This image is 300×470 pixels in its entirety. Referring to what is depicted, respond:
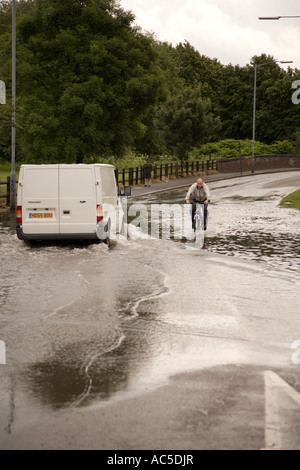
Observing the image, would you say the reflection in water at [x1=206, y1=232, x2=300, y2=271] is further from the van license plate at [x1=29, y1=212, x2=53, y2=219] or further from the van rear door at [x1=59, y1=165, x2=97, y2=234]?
the van license plate at [x1=29, y1=212, x2=53, y2=219]

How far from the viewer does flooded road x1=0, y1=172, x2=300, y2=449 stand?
579cm

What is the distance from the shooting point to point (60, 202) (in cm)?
1510

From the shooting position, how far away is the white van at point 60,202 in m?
15.0

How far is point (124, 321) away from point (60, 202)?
6.99 metres

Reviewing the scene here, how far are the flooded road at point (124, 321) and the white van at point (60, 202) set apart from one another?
0.42 m

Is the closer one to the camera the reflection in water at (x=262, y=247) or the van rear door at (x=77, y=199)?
the reflection in water at (x=262, y=247)

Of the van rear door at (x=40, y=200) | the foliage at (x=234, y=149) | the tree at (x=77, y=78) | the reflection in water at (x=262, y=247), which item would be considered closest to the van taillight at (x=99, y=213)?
the van rear door at (x=40, y=200)

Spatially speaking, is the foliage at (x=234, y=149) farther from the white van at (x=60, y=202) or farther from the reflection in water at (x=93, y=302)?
the white van at (x=60, y=202)

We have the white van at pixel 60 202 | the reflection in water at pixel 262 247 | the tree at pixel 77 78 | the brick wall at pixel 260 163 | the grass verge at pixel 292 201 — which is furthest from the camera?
the brick wall at pixel 260 163

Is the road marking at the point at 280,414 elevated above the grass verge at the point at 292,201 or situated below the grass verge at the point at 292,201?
below

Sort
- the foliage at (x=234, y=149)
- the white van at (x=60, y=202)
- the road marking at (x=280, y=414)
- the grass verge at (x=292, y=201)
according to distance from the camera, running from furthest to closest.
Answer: the foliage at (x=234, y=149) < the grass verge at (x=292, y=201) < the white van at (x=60, y=202) < the road marking at (x=280, y=414)

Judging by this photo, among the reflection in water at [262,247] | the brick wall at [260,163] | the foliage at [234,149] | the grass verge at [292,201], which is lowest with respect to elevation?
the reflection in water at [262,247]

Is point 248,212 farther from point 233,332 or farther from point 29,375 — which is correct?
point 29,375
